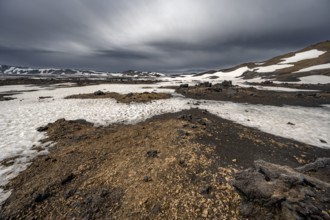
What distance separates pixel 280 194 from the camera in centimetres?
550

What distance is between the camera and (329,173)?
23.7 ft

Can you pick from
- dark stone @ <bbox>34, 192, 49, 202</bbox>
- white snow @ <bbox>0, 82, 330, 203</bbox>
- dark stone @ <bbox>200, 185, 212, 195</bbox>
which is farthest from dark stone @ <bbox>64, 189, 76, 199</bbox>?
dark stone @ <bbox>200, 185, 212, 195</bbox>

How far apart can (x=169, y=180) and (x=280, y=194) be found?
12.0ft

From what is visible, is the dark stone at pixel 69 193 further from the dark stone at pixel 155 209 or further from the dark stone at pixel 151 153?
the dark stone at pixel 151 153

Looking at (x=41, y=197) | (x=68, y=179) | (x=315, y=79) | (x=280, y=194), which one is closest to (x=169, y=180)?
(x=280, y=194)

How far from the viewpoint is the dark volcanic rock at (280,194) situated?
16.4 ft

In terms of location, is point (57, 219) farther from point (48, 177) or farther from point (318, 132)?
point (318, 132)

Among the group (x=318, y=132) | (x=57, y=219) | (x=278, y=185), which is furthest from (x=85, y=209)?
(x=318, y=132)

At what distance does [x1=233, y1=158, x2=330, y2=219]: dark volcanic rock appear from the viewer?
499 cm

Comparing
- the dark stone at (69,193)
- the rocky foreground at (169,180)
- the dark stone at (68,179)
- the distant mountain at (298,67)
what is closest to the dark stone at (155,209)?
the rocky foreground at (169,180)

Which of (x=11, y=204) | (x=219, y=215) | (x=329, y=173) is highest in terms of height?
(x=329, y=173)

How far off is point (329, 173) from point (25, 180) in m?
12.0

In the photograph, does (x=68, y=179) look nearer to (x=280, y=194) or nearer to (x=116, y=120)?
(x=280, y=194)

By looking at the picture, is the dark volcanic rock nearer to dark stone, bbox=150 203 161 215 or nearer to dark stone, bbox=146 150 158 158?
dark stone, bbox=150 203 161 215
